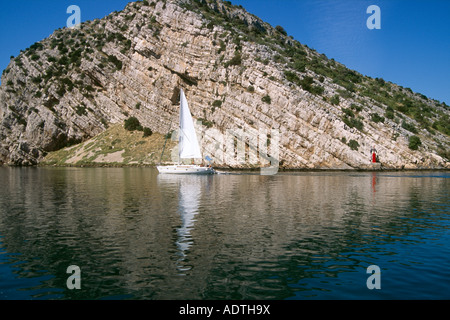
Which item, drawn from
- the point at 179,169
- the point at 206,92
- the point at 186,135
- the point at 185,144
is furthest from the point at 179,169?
the point at 206,92

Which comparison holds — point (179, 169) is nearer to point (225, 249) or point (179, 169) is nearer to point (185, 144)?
point (185, 144)

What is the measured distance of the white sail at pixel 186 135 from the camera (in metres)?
58.3

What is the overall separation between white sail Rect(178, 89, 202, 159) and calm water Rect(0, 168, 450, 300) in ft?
107

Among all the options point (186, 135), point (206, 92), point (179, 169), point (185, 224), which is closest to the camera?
point (185, 224)

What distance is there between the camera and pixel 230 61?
8275 centimetres

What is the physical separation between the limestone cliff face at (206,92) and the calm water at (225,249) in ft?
151

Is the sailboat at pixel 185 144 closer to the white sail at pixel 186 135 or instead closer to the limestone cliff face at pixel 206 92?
the white sail at pixel 186 135

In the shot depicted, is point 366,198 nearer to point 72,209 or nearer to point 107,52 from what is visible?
point 72,209

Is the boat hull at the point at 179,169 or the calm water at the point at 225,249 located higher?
the boat hull at the point at 179,169

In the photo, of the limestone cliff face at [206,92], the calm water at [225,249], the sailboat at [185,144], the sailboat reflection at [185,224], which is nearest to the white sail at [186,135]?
the sailboat at [185,144]

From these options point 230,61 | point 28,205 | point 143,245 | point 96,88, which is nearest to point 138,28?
point 96,88

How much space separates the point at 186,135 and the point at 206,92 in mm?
30726

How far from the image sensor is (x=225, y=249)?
14.5 m

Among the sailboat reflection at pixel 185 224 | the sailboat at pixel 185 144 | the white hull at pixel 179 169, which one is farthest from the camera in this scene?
the sailboat at pixel 185 144
